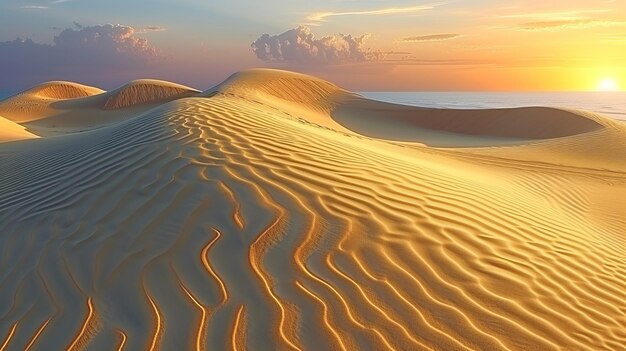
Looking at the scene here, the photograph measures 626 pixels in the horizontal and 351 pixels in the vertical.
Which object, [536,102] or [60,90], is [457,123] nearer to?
[60,90]

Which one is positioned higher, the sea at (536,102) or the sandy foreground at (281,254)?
the sandy foreground at (281,254)

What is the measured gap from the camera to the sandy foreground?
3100 mm

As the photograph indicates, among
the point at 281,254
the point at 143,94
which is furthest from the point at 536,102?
the point at 281,254

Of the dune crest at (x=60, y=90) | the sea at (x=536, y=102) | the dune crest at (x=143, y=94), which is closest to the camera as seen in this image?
the dune crest at (x=143, y=94)

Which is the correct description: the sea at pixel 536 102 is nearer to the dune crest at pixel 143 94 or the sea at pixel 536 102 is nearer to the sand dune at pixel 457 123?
the sand dune at pixel 457 123

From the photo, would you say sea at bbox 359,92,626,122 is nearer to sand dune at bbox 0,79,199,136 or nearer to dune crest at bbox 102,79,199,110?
dune crest at bbox 102,79,199,110

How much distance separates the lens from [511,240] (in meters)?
4.53

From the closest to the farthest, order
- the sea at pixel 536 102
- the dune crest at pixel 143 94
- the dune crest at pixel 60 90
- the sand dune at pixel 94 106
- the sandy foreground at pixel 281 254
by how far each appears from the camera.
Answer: the sandy foreground at pixel 281 254 < the sand dune at pixel 94 106 < the dune crest at pixel 143 94 < the dune crest at pixel 60 90 < the sea at pixel 536 102

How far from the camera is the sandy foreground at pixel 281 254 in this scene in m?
3.10

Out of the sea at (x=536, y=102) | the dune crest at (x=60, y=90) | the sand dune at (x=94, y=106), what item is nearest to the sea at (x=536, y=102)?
the sea at (x=536, y=102)

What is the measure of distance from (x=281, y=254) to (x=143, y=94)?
33208mm

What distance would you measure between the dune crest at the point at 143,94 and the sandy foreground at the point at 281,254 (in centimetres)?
2762

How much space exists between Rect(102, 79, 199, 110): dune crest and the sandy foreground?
2762 centimetres

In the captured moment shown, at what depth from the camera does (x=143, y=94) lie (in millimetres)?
34312
